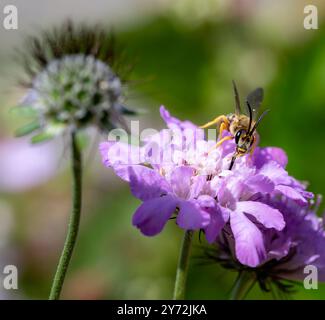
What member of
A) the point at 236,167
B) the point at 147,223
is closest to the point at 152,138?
the point at 236,167

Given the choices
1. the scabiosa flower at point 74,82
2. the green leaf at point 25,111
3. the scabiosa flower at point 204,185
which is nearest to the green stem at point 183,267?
the scabiosa flower at point 204,185

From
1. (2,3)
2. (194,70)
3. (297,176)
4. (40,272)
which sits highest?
(2,3)

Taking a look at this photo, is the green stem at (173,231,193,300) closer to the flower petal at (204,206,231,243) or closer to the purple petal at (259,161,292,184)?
the flower petal at (204,206,231,243)

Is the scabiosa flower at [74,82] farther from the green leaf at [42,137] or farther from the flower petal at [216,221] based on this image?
the flower petal at [216,221]

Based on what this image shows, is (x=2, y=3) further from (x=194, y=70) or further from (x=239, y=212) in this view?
Answer: (x=239, y=212)

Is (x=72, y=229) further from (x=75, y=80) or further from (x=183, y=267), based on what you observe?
(x=75, y=80)

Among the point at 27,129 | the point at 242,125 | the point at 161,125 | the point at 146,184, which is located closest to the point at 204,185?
the point at 146,184
